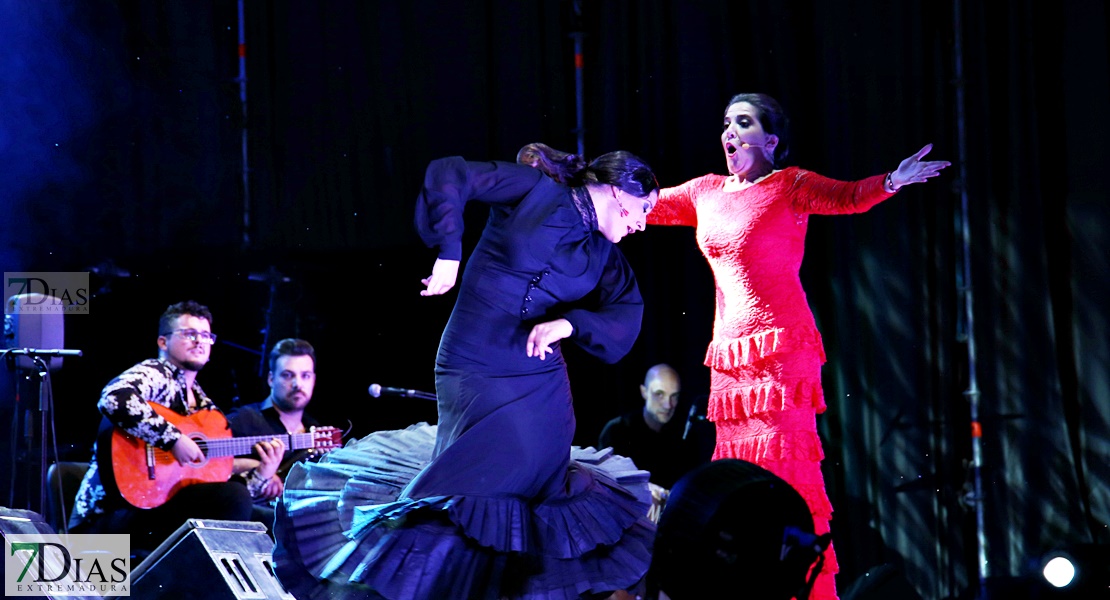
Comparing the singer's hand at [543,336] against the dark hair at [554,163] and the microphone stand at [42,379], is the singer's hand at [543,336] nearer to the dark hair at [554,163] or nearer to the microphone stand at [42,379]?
the dark hair at [554,163]

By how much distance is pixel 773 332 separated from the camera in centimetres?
412

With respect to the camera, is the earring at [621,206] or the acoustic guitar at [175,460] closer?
the earring at [621,206]

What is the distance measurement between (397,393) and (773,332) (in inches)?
99.8

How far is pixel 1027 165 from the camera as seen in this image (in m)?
5.43

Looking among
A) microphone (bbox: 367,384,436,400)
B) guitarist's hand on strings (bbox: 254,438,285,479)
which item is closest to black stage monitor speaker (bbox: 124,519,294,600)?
guitarist's hand on strings (bbox: 254,438,285,479)

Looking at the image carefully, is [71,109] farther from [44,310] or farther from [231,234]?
[44,310]

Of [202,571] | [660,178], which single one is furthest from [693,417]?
[202,571]

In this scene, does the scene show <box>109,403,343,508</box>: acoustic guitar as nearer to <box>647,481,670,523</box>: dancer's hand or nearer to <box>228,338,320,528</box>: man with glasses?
<box>228,338,320,528</box>: man with glasses

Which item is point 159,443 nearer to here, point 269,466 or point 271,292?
point 269,466

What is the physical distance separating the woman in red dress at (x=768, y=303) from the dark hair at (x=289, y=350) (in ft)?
8.65

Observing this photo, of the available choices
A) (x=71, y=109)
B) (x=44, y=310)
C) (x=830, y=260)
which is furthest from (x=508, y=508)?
(x=71, y=109)

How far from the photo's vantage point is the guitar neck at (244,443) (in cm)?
569

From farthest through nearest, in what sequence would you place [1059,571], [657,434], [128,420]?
[657,434] → [128,420] → [1059,571]

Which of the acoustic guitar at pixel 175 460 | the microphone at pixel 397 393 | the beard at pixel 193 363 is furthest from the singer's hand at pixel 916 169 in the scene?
the beard at pixel 193 363
